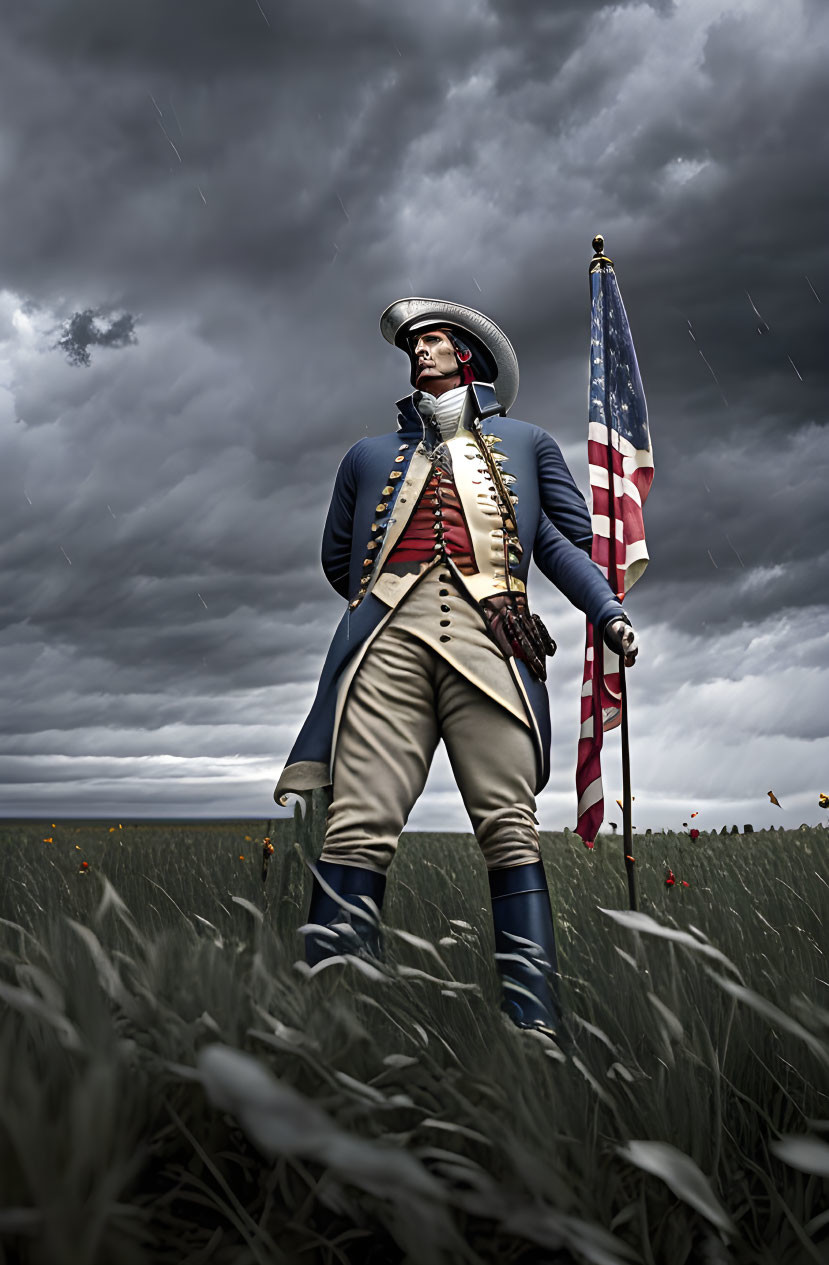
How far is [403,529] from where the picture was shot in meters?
3.25

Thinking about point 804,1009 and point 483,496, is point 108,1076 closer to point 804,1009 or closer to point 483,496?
point 804,1009

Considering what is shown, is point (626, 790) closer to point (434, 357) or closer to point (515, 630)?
point (515, 630)

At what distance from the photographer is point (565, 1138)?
4.72 feet

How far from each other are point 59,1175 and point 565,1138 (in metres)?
0.76

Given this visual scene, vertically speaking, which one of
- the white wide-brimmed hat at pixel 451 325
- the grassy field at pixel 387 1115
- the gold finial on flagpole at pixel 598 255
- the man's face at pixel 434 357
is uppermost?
the gold finial on flagpole at pixel 598 255

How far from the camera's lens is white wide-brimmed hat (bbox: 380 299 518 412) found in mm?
3607

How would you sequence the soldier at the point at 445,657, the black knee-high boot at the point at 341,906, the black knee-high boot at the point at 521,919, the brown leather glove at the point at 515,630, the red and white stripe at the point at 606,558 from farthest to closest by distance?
1. the red and white stripe at the point at 606,558
2. the brown leather glove at the point at 515,630
3. the soldier at the point at 445,657
4. the black knee-high boot at the point at 521,919
5. the black knee-high boot at the point at 341,906

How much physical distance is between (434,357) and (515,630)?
1.17 meters

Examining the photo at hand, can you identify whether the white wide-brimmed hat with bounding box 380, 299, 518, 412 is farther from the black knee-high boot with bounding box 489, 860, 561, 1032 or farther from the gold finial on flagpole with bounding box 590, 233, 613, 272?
the black knee-high boot with bounding box 489, 860, 561, 1032

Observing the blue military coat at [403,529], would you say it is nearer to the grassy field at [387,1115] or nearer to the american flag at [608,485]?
the american flag at [608,485]

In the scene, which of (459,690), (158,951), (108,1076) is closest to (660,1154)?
(108,1076)

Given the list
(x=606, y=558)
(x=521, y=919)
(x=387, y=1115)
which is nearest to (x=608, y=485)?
(x=606, y=558)

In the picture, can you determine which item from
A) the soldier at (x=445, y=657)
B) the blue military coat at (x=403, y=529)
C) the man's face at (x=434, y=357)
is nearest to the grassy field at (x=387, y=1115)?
the soldier at (x=445, y=657)

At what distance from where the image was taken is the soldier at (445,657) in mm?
2967
